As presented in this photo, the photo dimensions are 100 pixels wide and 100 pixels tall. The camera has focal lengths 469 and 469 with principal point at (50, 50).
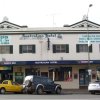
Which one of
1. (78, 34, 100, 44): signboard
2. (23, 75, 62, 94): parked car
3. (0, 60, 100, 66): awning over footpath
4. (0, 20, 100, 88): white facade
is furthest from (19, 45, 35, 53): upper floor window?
(23, 75, 62, 94): parked car

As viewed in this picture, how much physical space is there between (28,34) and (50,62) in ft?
16.2

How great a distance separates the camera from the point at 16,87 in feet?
167

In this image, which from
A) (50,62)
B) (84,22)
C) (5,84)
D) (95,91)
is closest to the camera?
(95,91)

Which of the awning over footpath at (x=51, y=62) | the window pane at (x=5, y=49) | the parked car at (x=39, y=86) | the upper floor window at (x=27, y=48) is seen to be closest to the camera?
the parked car at (x=39, y=86)

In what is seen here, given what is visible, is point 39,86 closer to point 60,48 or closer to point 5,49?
point 60,48

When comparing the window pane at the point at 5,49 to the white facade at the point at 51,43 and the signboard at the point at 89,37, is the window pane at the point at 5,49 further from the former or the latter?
the signboard at the point at 89,37

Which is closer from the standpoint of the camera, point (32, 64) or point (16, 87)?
point (16, 87)

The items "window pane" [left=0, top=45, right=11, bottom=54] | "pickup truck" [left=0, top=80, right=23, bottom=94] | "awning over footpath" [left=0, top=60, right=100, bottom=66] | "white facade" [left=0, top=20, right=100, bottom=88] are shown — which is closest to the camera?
"pickup truck" [left=0, top=80, right=23, bottom=94]

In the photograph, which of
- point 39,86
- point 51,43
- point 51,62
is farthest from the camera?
point 51,43

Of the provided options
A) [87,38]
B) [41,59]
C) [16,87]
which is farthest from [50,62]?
[16,87]

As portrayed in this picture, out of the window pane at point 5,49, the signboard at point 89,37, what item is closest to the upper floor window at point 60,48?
the signboard at point 89,37

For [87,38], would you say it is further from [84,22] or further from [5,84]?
[5,84]

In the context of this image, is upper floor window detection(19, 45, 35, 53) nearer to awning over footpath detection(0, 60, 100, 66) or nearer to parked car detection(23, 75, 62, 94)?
awning over footpath detection(0, 60, 100, 66)

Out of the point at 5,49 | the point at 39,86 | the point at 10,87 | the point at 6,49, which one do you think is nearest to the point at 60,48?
the point at 6,49
